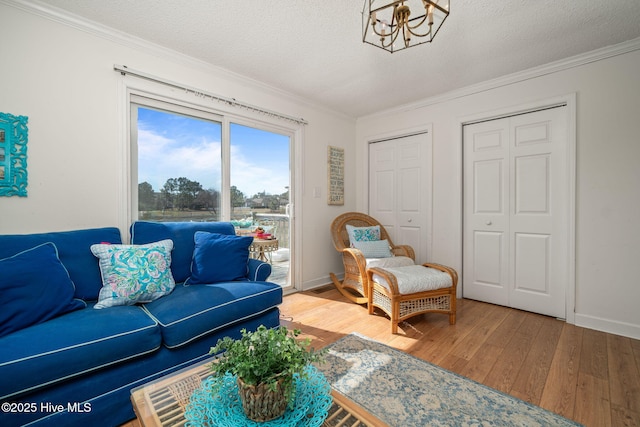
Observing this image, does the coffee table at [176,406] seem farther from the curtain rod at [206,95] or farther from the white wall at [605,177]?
the white wall at [605,177]

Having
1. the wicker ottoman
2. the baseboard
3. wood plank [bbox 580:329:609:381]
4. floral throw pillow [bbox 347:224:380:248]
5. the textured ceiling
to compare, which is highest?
the textured ceiling

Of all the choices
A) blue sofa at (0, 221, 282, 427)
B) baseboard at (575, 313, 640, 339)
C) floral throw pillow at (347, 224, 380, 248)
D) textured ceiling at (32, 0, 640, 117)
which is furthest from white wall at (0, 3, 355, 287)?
baseboard at (575, 313, 640, 339)

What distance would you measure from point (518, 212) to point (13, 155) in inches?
173

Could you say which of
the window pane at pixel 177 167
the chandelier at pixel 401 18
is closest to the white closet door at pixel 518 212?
the chandelier at pixel 401 18

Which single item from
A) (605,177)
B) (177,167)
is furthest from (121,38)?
(605,177)

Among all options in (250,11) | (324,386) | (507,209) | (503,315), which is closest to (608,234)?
(507,209)

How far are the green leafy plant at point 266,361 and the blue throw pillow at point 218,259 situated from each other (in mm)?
1321

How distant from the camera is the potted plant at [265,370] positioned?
2.95 feet

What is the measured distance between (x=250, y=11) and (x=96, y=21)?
1.21m

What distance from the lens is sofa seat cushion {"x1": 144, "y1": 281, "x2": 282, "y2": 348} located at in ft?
5.35

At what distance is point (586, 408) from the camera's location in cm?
155

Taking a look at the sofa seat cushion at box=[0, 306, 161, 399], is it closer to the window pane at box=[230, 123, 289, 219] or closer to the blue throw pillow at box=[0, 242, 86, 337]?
the blue throw pillow at box=[0, 242, 86, 337]

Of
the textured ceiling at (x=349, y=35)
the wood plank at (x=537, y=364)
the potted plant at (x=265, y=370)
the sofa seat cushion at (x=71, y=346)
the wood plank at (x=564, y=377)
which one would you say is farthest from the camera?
the textured ceiling at (x=349, y=35)

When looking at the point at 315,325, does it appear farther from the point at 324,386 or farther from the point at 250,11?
the point at 250,11
